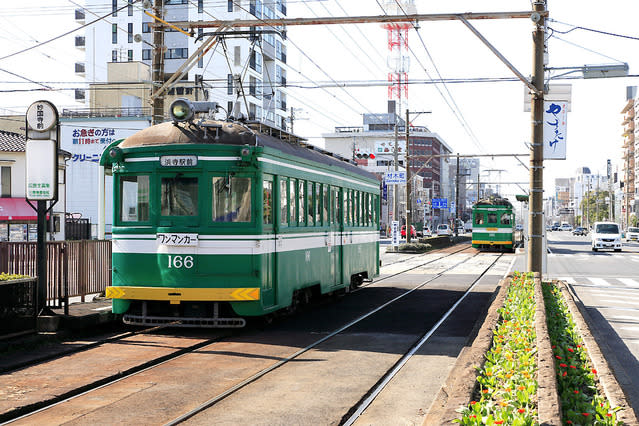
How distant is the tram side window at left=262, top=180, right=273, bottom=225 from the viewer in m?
12.3

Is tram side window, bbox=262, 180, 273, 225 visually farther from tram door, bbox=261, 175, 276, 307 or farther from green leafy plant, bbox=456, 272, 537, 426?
green leafy plant, bbox=456, 272, 537, 426

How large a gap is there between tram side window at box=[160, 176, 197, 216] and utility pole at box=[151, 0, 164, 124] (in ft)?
15.9

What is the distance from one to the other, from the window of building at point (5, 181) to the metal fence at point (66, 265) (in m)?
33.0

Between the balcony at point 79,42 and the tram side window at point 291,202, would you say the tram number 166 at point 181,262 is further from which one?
the balcony at point 79,42

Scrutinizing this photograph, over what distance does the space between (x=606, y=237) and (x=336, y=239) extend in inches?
1586

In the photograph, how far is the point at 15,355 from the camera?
10.1m

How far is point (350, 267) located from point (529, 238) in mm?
4653

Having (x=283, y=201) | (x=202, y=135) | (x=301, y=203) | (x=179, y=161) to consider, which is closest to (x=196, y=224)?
(x=179, y=161)

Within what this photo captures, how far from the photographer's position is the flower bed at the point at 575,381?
233 inches

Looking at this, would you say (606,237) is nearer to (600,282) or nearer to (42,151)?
(600,282)

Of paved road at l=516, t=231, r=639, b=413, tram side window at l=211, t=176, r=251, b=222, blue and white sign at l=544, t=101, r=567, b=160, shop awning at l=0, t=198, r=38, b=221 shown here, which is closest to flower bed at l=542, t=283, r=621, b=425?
paved road at l=516, t=231, r=639, b=413

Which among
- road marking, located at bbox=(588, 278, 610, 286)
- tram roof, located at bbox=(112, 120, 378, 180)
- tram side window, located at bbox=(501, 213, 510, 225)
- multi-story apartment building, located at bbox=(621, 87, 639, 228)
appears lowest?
road marking, located at bbox=(588, 278, 610, 286)

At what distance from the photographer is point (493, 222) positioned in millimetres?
50812

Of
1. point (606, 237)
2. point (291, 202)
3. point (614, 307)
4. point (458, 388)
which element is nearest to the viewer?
point (458, 388)
